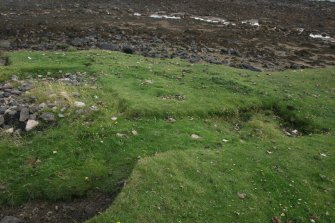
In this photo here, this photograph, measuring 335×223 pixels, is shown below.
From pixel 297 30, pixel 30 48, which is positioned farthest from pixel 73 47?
pixel 297 30

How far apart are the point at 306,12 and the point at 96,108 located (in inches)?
2490

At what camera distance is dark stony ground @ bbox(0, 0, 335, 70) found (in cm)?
3388

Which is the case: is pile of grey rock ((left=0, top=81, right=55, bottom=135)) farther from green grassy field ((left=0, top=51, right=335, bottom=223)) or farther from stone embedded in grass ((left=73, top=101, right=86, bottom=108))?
stone embedded in grass ((left=73, top=101, right=86, bottom=108))

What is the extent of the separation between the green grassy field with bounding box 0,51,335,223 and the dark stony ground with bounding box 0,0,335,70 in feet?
36.8

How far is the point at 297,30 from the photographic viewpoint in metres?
52.9

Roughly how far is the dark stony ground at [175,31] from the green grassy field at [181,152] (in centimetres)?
1121

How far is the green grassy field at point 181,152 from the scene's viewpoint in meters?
11.8

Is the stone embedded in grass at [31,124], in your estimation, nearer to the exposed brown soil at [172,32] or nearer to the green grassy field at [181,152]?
the green grassy field at [181,152]

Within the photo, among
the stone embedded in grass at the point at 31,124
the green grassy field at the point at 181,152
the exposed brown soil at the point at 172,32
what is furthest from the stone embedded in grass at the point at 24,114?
the exposed brown soil at the point at 172,32

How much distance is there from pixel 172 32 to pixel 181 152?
31.1 m

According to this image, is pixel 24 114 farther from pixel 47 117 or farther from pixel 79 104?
pixel 79 104

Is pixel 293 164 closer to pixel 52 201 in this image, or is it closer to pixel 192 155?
pixel 192 155

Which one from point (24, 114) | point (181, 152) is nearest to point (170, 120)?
point (181, 152)

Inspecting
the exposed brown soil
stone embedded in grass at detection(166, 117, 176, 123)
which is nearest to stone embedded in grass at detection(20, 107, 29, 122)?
stone embedded in grass at detection(166, 117, 176, 123)
